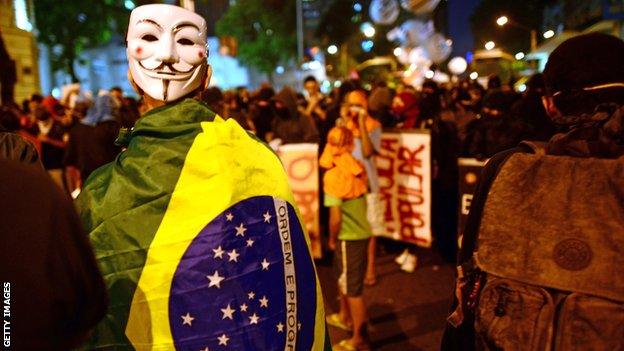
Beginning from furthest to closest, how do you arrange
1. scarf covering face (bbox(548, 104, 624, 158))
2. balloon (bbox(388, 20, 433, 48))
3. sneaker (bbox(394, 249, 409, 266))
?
balloon (bbox(388, 20, 433, 48)), sneaker (bbox(394, 249, 409, 266)), scarf covering face (bbox(548, 104, 624, 158))

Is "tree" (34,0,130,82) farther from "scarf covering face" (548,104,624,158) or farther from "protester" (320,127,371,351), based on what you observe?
"scarf covering face" (548,104,624,158)

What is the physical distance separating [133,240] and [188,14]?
1003 millimetres

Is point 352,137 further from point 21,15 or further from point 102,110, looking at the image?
point 21,15

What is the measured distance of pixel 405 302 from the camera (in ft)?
20.7

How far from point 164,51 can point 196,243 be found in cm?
84

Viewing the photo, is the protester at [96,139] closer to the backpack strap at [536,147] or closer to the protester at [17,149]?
the protester at [17,149]

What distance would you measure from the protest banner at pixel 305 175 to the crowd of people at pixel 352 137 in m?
0.18

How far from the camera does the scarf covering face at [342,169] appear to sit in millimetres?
5242

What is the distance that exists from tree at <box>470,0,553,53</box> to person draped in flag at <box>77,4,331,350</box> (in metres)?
41.5

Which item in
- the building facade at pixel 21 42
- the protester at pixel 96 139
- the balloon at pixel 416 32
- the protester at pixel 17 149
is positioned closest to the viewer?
the protester at pixel 17 149

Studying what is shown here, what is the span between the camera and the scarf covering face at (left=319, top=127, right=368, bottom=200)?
17.2 ft

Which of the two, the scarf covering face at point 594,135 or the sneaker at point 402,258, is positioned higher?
the scarf covering face at point 594,135

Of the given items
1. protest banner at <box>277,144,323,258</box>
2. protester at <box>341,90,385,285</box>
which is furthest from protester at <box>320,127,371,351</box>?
protest banner at <box>277,144,323,258</box>

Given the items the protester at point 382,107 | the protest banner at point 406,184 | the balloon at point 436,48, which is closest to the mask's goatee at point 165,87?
the protest banner at point 406,184
